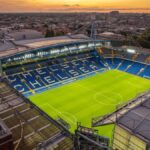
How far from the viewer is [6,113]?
23.9 m

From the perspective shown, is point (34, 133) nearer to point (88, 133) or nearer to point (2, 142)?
point (2, 142)

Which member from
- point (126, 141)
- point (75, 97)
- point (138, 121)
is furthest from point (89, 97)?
point (126, 141)

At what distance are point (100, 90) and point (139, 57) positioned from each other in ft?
80.7

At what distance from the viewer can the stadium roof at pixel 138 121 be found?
17.4 metres

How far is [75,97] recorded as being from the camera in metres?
43.8

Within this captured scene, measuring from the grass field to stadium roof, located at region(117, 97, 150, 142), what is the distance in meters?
11.3

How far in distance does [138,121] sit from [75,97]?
2554 cm

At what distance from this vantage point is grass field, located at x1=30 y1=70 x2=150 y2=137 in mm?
36681

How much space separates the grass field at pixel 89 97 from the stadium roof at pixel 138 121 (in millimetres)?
11302

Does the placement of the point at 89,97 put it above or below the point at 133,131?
below

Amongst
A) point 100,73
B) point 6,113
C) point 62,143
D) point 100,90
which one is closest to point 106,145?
point 62,143

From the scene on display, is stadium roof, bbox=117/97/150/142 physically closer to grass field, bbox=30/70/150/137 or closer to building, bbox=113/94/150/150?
building, bbox=113/94/150/150

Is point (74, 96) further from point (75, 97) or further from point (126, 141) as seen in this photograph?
point (126, 141)

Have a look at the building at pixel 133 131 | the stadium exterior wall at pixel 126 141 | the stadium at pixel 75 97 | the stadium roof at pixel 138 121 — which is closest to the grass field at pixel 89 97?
the stadium at pixel 75 97
